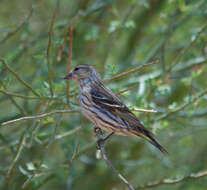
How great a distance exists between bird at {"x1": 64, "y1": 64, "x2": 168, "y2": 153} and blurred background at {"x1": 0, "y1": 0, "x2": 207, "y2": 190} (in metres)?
0.28

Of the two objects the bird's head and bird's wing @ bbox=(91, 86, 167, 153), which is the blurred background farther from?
bird's wing @ bbox=(91, 86, 167, 153)

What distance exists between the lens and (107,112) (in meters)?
5.78

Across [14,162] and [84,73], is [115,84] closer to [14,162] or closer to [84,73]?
[84,73]

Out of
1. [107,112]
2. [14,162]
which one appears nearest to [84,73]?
[107,112]

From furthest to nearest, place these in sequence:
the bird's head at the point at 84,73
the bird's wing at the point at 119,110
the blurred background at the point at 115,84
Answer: the blurred background at the point at 115,84 → the bird's head at the point at 84,73 → the bird's wing at the point at 119,110

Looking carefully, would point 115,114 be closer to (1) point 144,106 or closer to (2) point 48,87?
(1) point 144,106

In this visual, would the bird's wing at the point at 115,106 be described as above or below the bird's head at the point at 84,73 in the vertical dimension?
below

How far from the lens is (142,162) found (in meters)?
7.52

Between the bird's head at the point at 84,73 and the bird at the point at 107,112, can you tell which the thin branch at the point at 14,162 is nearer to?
the bird at the point at 107,112

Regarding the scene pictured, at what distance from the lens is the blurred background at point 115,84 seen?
632 cm

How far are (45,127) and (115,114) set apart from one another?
2167mm

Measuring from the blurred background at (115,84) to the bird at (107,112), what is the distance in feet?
0.92

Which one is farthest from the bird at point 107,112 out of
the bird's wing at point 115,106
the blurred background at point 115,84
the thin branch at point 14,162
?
the thin branch at point 14,162

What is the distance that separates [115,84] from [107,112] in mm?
2246
